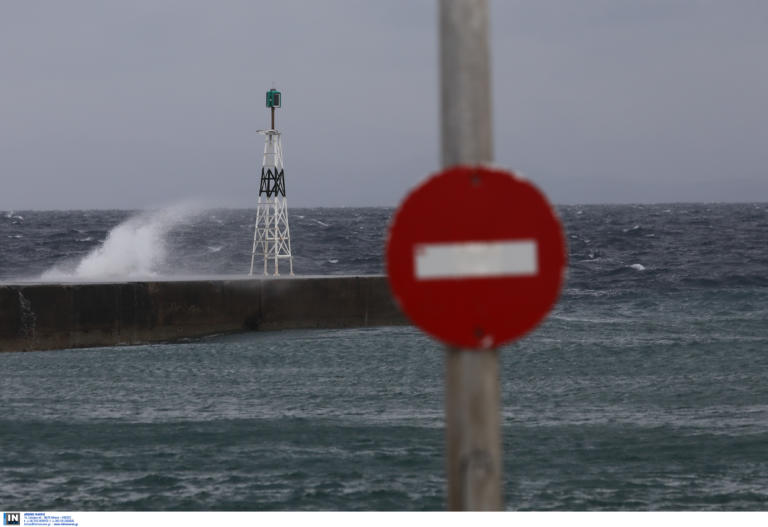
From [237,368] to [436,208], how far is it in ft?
67.1

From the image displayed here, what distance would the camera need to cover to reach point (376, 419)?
54.5ft

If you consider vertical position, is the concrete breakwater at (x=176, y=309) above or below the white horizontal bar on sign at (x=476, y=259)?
below

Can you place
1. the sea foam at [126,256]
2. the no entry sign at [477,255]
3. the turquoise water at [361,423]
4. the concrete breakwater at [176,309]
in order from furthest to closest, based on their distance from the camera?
the sea foam at [126,256]
the concrete breakwater at [176,309]
the turquoise water at [361,423]
the no entry sign at [477,255]

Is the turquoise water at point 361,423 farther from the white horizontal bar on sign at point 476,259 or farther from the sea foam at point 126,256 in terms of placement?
the sea foam at point 126,256

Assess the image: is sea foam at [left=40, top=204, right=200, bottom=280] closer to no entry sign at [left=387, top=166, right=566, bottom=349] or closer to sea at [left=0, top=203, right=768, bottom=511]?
sea at [left=0, top=203, right=768, bottom=511]

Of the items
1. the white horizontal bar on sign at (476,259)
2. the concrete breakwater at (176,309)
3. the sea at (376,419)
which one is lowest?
the sea at (376,419)

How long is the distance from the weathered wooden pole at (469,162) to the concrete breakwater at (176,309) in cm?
2279

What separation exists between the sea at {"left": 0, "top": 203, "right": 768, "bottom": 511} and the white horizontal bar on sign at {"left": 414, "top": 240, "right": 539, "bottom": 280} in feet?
29.4

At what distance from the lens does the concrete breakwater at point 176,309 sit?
24359 mm

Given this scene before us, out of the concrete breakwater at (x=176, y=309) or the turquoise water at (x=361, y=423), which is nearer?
the turquoise water at (x=361, y=423)

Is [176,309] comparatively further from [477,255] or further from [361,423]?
[477,255]

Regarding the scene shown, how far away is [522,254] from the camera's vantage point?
2844mm

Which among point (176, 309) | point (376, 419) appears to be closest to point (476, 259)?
point (376, 419)

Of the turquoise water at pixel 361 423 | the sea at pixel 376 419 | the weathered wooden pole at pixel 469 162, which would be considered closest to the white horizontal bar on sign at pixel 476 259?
the weathered wooden pole at pixel 469 162
